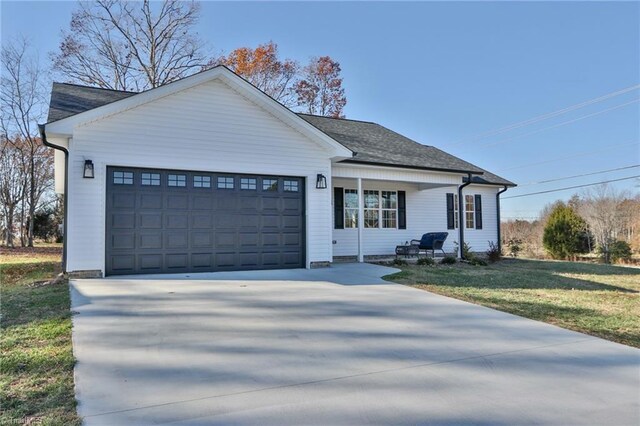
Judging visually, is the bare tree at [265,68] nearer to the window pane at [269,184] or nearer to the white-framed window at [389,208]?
the white-framed window at [389,208]

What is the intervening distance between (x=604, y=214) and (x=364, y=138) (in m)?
14.9

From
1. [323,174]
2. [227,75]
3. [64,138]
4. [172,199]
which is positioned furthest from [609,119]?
[64,138]

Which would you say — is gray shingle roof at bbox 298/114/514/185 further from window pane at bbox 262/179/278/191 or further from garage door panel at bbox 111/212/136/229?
garage door panel at bbox 111/212/136/229

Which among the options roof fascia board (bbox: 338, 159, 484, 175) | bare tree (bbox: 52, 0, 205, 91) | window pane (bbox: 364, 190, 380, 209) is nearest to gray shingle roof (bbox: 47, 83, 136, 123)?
roof fascia board (bbox: 338, 159, 484, 175)

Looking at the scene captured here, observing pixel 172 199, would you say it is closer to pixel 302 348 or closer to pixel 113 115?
pixel 113 115

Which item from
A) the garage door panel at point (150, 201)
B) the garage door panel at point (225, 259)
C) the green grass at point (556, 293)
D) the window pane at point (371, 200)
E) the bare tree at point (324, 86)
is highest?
the bare tree at point (324, 86)

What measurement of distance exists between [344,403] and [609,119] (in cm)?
2851

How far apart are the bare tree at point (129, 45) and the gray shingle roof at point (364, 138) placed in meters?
12.7

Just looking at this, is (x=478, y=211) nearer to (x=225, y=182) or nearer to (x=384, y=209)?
(x=384, y=209)

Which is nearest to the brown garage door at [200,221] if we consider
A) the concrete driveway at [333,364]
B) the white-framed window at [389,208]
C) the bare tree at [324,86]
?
the concrete driveway at [333,364]

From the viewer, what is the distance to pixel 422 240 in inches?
579

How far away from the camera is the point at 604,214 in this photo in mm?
21484

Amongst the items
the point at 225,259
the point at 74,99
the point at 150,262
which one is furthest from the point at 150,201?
the point at 74,99

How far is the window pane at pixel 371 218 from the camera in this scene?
1482 cm
